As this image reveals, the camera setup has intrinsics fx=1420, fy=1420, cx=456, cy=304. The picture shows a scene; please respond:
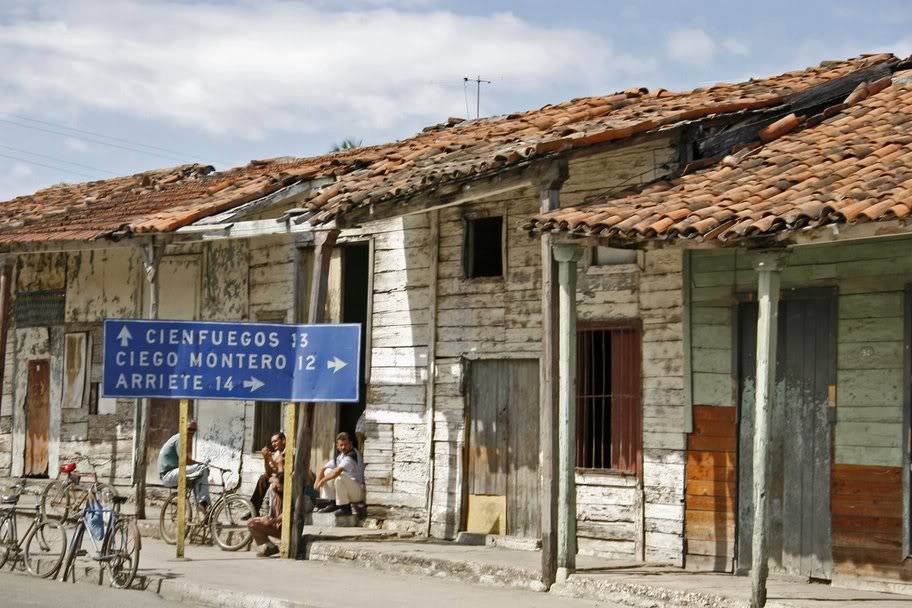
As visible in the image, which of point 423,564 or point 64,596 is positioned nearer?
point 64,596

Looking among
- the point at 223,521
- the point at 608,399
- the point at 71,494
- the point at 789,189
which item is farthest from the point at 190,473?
the point at 789,189

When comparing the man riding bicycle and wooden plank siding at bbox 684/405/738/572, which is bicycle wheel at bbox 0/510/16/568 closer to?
the man riding bicycle

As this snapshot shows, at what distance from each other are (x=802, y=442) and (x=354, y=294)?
7.11m

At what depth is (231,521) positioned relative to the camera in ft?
49.7

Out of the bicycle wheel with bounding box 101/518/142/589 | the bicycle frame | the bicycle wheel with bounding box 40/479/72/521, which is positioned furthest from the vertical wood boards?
the bicycle wheel with bounding box 101/518/142/589

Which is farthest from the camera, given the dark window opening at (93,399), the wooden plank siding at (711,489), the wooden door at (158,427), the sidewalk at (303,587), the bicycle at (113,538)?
the dark window opening at (93,399)

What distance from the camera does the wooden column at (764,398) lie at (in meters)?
10.2

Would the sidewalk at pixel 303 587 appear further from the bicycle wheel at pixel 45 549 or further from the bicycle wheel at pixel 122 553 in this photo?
the bicycle wheel at pixel 45 549

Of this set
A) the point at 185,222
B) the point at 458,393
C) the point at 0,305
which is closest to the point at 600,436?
the point at 458,393

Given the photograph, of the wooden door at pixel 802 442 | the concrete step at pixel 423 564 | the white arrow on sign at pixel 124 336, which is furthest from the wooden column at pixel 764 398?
the white arrow on sign at pixel 124 336

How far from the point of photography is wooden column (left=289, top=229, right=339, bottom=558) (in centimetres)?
1416

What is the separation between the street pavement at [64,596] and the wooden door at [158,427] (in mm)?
6340

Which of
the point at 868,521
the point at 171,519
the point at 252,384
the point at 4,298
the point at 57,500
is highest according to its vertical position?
the point at 4,298

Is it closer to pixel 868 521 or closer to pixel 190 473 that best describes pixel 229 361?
pixel 190 473
